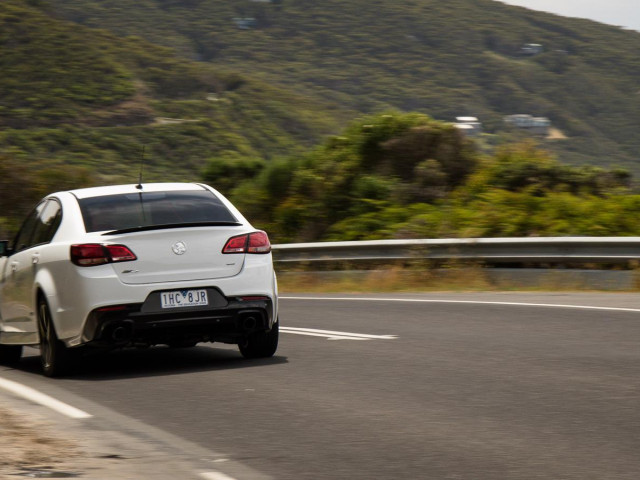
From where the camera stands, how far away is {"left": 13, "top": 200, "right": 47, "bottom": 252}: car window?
33.5 ft

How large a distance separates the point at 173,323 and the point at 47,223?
1.74m

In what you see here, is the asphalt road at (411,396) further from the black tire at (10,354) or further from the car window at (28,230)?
the car window at (28,230)

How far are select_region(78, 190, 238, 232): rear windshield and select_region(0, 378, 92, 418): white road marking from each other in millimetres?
A: 1338

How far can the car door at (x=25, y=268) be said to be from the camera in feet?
31.3

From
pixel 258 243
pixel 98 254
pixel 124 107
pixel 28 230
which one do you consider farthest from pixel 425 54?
pixel 98 254

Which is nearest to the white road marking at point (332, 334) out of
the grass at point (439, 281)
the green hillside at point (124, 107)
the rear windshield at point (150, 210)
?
the rear windshield at point (150, 210)

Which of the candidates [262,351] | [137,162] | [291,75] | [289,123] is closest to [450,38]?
[291,75]

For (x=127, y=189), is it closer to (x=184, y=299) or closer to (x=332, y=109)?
(x=184, y=299)

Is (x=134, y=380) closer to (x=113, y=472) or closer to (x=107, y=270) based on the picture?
(x=107, y=270)

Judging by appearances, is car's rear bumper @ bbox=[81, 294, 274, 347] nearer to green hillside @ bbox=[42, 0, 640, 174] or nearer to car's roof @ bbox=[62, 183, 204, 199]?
car's roof @ bbox=[62, 183, 204, 199]

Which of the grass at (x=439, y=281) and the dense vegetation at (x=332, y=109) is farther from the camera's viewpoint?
the dense vegetation at (x=332, y=109)

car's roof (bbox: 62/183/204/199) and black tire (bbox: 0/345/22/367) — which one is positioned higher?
car's roof (bbox: 62/183/204/199)

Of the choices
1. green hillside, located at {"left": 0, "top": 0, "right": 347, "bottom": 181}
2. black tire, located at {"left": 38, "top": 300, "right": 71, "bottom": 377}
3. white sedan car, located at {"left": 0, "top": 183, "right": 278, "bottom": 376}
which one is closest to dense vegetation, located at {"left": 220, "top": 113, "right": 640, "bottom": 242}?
white sedan car, located at {"left": 0, "top": 183, "right": 278, "bottom": 376}

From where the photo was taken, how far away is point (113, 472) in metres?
5.50
